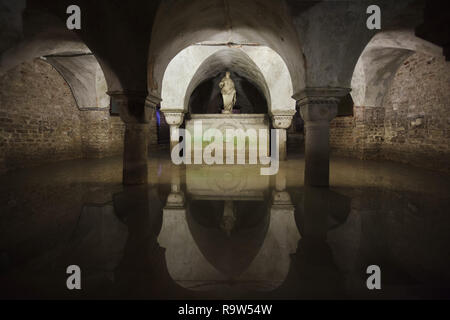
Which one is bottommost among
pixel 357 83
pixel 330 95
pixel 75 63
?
pixel 330 95

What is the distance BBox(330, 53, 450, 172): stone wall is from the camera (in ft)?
19.9

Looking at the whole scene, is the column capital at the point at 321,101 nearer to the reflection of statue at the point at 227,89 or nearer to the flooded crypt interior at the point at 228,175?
the flooded crypt interior at the point at 228,175

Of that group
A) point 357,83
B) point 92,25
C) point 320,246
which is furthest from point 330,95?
point 357,83

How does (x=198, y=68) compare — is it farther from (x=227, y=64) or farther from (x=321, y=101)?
(x=321, y=101)

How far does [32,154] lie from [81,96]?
282 centimetres

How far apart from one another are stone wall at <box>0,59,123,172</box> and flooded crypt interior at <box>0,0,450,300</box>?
0.18 ft

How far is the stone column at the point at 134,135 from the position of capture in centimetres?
413

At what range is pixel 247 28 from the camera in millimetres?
4910

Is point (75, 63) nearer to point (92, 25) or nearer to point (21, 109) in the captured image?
point (21, 109)

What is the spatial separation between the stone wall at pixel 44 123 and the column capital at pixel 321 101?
23.9 feet

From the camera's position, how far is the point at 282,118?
8.04 metres

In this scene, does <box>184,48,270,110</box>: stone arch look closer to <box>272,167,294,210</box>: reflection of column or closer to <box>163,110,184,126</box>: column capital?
<box>163,110,184,126</box>: column capital

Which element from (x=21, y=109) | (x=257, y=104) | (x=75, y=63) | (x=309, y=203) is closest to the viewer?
(x=309, y=203)

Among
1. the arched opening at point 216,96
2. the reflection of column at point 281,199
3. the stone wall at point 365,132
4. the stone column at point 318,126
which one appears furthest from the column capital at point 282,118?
the arched opening at point 216,96
